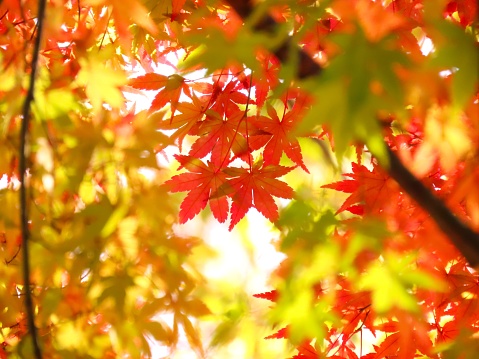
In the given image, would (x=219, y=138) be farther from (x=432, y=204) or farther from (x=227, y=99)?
(x=432, y=204)

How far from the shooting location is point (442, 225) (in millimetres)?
572

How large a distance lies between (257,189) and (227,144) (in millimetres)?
149

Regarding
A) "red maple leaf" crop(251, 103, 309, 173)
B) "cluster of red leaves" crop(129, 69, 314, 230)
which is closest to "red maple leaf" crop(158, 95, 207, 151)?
"cluster of red leaves" crop(129, 69, 314, 230)

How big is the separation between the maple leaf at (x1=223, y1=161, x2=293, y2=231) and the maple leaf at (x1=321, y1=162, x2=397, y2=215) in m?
0.11

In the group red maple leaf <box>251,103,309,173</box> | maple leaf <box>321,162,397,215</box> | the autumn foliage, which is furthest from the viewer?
red maple leaf <box>251,103,309,173</box>

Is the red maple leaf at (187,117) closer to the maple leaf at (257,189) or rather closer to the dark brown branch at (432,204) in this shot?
the maple leaf at (257,189)

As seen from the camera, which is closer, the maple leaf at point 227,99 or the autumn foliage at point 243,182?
the autumn foliage at point 243,182

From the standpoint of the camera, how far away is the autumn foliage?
1.65ft

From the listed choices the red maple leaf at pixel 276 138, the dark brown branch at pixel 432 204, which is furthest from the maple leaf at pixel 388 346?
the dark brown branch at pixel 432 204

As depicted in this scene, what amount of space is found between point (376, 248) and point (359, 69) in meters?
0.23

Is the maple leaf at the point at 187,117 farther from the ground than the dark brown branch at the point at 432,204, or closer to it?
farther from the ground

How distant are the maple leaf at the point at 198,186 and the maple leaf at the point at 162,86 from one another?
13cm

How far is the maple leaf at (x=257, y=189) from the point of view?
1.08m

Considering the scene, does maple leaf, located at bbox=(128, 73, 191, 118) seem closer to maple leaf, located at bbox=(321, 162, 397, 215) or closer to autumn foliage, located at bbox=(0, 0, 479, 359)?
autumn foliage, located at bbox=(0, 0, 479, 359)
